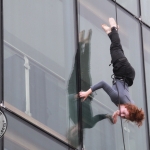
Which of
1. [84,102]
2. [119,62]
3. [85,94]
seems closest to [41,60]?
[85,94]

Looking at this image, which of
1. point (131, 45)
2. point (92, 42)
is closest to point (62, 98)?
point (92, 42)

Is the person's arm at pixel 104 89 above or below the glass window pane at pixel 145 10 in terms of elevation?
below

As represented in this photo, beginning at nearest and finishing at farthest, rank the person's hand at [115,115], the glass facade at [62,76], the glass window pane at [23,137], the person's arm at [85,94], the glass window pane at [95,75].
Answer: the glass window pane at [23,137] < the glass facade at [62,76] < the person's arm at [85,94] < the glass window pane at [95,75] < the person's hand at [115,115]

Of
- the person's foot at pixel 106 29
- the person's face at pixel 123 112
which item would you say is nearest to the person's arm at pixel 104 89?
the person's face at pixel 123 112

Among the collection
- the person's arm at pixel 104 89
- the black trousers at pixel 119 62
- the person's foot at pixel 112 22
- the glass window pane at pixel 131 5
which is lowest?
the person's arm at pixel 104 89

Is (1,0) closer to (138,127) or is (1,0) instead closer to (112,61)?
(112,61)

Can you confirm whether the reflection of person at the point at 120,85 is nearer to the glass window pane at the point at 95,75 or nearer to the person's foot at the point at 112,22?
the person's foot at the point at 112,22

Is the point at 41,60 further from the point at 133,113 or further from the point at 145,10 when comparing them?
the point at 145,10

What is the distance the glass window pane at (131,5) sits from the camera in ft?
52.8

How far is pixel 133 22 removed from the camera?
16.2 metres

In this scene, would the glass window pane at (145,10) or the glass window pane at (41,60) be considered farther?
the glass window pane at (145,10)

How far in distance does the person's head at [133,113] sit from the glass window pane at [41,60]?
0.84 meters

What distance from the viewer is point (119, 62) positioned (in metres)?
14.7

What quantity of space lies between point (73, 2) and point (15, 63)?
192 centimetres
